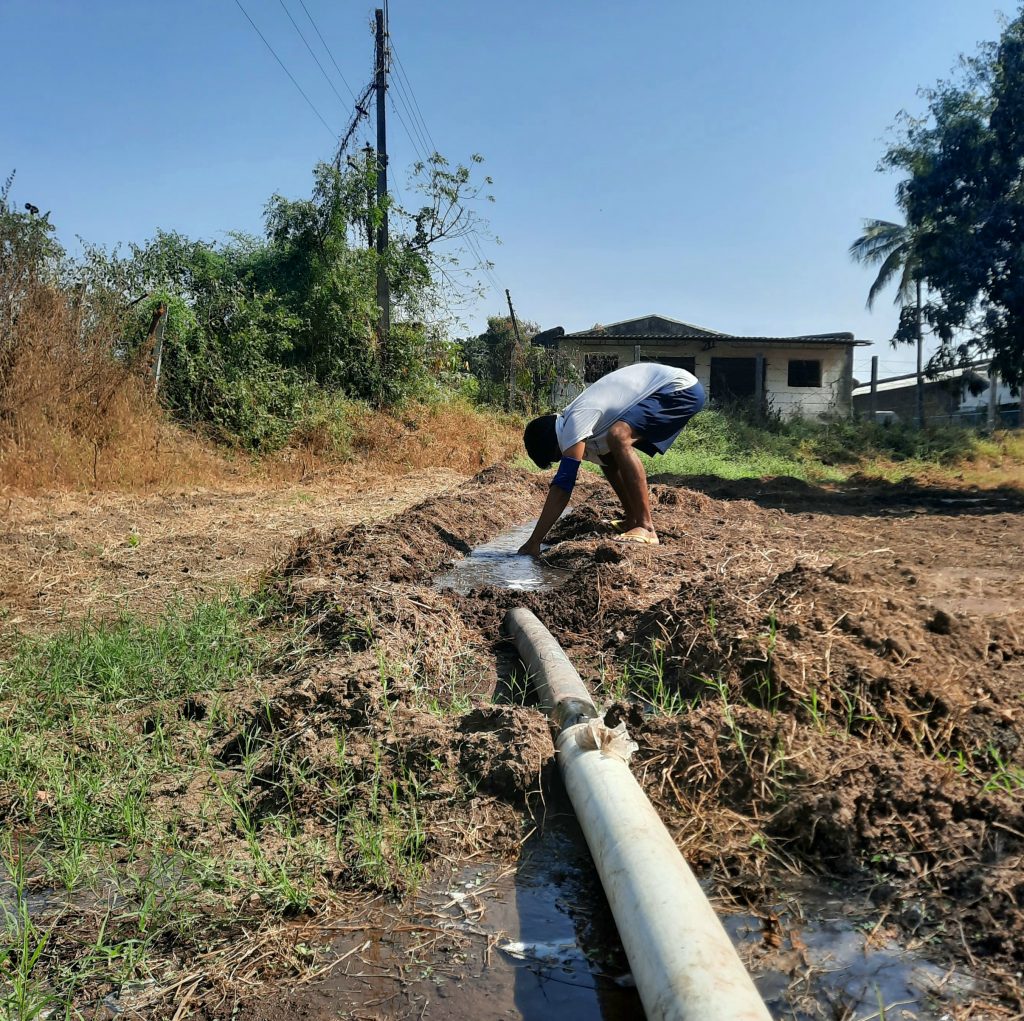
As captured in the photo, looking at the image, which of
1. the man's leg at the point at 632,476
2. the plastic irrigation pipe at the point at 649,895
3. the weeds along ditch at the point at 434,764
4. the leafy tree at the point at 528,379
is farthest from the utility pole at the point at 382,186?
the plastic irrigation pipe at the point at 649,895

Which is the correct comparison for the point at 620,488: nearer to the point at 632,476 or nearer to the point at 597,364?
the point at 632,476

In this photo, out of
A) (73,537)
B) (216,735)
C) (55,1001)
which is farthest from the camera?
(73,537)

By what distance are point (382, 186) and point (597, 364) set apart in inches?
340

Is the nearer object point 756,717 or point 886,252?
point 756,717

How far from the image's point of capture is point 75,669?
3371 millimetres

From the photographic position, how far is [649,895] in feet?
5.55

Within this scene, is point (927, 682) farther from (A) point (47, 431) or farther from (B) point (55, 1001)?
(A) point (47, 431)

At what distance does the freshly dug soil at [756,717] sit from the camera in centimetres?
198

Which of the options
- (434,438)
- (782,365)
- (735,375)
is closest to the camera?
(434,438)

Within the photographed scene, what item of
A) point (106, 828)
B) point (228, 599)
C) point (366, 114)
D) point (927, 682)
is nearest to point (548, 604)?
point (228, 599)

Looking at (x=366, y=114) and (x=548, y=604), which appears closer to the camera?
(x=548, y=604)

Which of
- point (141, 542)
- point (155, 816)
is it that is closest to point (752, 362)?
point (141, 542)

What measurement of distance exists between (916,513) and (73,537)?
8199mm

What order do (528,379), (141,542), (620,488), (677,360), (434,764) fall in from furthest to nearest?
(677,360)
(528,379)
(141,542)
(620,488)
(434,764)
